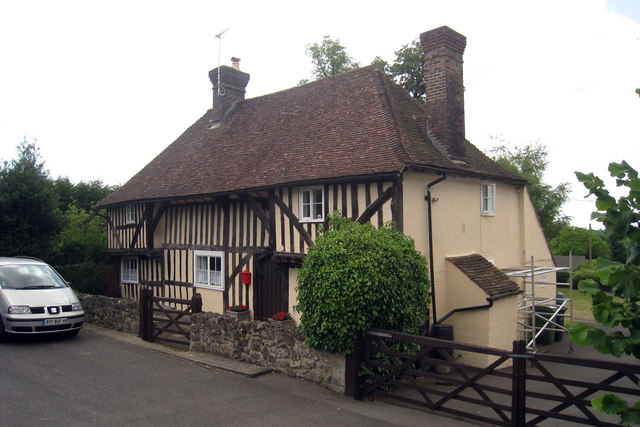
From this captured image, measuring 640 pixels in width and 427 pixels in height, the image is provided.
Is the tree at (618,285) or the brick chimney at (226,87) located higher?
the brick chimney at (226,87)

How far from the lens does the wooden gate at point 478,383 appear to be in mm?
5062

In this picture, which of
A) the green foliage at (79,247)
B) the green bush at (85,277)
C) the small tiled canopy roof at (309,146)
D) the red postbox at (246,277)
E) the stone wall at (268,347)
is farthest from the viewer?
the green foliage at (79,247)

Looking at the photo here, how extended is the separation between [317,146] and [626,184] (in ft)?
30.8

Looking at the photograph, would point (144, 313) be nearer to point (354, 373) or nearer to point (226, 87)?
point (354, 373)

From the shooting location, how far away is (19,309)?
390 inches

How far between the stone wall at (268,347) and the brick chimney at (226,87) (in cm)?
975

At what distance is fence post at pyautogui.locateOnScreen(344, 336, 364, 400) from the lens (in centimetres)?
711

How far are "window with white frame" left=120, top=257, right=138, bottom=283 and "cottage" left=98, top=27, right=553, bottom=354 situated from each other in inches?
5.6

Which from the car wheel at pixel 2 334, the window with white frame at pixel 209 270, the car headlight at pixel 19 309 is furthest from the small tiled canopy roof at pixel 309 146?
the car wheel at pixel 2 334

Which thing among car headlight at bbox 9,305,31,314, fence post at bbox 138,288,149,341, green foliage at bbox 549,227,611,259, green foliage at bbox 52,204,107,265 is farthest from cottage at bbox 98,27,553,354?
green foliage at bbox 549,227,611,259

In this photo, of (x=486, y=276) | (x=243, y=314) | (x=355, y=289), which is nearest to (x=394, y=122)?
(x=486, y=276)

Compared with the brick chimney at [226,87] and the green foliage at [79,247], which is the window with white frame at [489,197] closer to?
the brick chimney at [226,87]

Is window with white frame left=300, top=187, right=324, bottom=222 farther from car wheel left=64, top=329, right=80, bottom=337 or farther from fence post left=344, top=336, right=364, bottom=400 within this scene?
car wheel left=64, top=329, right=80, bottom=337

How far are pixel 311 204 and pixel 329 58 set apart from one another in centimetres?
1745
